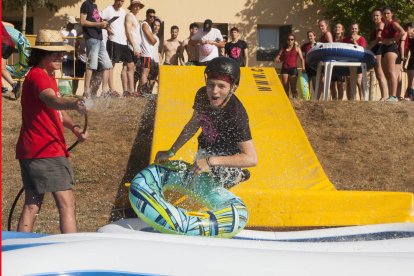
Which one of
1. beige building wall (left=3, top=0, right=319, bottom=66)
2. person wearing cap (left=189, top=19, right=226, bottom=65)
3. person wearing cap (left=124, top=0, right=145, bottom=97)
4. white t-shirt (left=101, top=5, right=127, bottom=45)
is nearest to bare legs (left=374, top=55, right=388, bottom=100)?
person wearing cap (left=189, top=19, right=226, bottom=65)

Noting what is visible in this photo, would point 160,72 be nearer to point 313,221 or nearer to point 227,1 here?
point 313,221

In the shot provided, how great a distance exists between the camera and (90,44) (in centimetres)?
1042

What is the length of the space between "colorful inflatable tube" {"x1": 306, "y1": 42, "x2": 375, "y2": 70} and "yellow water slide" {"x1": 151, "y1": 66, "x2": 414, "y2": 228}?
1671 millimetres

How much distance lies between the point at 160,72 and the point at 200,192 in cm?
591

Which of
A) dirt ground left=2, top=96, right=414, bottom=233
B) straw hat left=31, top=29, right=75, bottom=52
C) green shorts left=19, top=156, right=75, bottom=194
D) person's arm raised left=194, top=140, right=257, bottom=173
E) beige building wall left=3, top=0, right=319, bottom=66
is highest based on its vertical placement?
beige building wall left=3, top=0, right=319, bottom=66

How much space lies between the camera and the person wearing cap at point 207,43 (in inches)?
493

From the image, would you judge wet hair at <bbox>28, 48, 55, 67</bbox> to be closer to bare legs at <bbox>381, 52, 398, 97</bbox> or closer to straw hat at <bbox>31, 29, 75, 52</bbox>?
straw hat at <bbox>31, 29, 75, 52</bbox>

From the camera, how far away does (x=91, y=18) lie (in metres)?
10.5

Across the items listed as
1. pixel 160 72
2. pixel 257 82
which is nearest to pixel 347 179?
pixel 257 82

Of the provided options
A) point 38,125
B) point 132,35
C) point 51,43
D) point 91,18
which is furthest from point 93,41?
point 38,125

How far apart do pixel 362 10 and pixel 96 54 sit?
42.2ft

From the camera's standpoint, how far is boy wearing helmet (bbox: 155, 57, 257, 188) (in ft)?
16.9

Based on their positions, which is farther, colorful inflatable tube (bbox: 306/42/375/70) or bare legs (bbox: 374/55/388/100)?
bare legs (bbox: 374/55/388/100)

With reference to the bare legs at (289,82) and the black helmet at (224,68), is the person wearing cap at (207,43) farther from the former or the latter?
the black helmet at (224,68)
